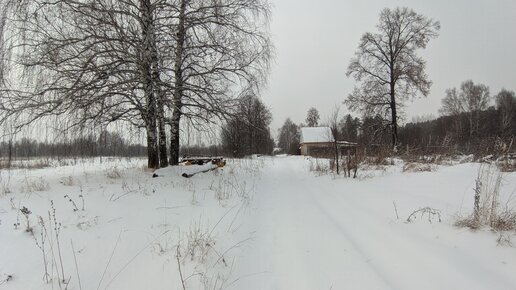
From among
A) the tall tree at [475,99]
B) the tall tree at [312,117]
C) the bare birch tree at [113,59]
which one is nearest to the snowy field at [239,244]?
the bare birch tree at [113,59]

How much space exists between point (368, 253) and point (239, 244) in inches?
63.3

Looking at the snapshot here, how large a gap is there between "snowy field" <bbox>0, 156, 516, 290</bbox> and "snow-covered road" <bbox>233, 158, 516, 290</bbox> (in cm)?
1

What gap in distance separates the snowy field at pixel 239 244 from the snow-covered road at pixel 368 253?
0.04 feet

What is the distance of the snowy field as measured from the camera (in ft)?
9.85

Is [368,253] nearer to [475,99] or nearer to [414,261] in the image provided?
[414,261]

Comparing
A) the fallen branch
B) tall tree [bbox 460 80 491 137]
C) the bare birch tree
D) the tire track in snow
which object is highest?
tall tree [bbox 460 80 491 137]

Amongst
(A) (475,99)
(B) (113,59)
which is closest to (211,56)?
(B) (113,59)

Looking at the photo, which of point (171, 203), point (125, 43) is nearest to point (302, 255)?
point (171, 203)

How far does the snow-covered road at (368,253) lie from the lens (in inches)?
119

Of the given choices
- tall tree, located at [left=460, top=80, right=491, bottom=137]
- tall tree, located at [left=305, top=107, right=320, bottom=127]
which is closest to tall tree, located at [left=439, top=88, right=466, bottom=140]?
tall tree, located at [left=460, top=80, right=491, bottom=137]

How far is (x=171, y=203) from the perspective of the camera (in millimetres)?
5961

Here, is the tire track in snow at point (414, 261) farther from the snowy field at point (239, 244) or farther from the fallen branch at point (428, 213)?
the fallen branch at point (428, 213)

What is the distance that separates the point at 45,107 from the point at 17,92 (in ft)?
2.22

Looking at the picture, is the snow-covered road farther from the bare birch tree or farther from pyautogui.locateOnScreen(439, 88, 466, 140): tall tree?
pyautogui.locateOnScreen(439, 88, 466, 140): tall tree
